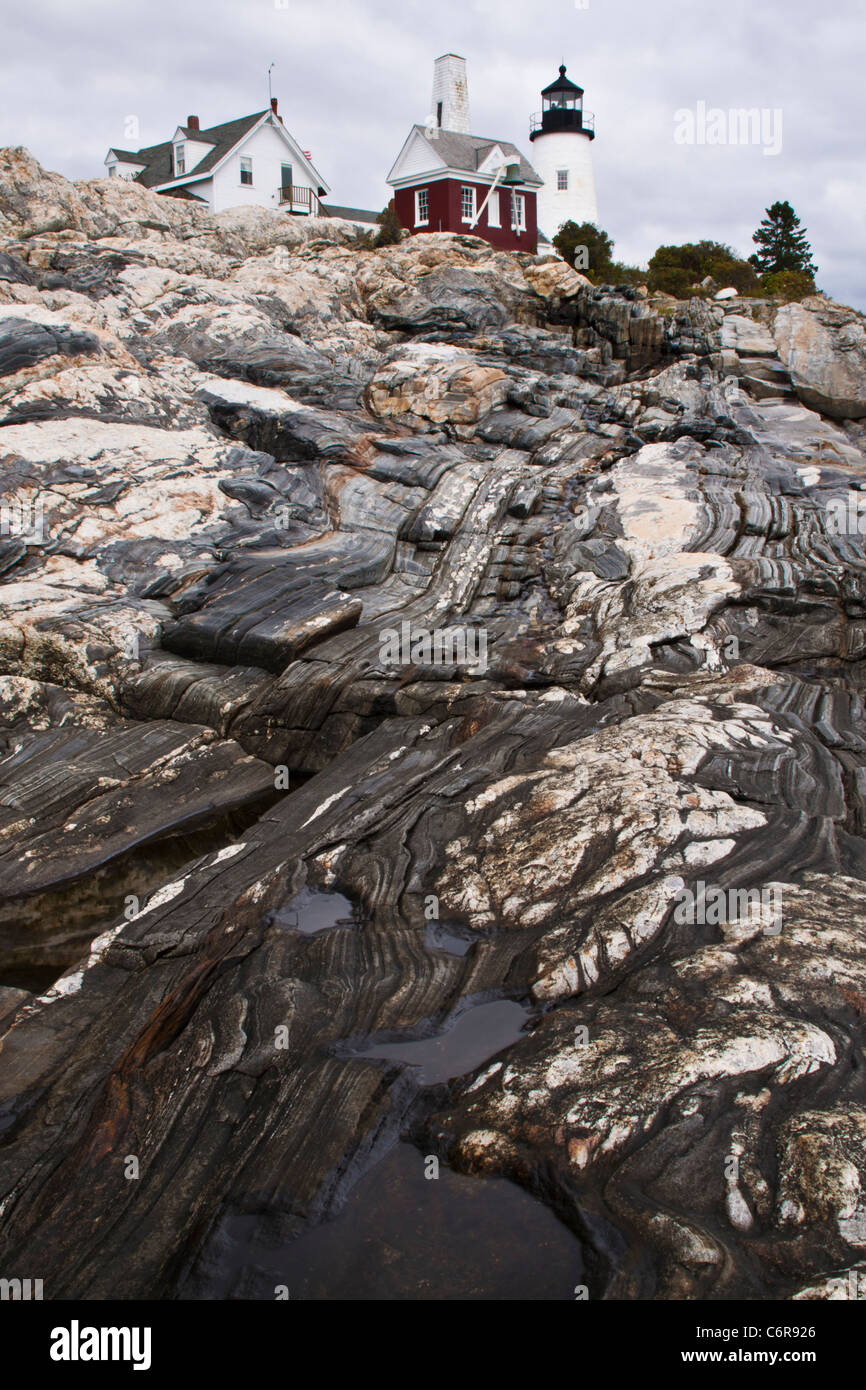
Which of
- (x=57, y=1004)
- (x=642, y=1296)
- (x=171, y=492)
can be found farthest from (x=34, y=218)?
(x=642, y=1296)

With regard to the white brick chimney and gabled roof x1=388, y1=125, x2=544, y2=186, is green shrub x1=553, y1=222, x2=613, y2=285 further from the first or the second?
the white brick chimney

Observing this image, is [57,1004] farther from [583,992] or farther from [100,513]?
[100,513]

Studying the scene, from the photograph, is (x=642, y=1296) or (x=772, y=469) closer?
(x=642, y=1296)

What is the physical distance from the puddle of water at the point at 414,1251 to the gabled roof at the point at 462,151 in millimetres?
62474

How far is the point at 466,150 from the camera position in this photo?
63.1m

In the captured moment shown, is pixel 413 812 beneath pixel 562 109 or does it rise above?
beneath

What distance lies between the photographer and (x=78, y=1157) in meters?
8.69

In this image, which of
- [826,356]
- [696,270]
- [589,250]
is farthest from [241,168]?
[826,356]

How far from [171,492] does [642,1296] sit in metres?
20.5

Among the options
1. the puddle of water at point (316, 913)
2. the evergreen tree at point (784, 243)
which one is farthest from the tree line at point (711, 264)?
the puddle of water at point (316, 913)

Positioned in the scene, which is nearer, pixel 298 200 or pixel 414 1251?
pixel 414 1251

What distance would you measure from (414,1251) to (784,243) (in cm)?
6243

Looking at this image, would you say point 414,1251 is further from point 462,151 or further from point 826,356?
point 462,151

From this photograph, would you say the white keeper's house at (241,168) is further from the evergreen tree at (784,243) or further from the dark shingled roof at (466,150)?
the evergreen tree at (784,243)
